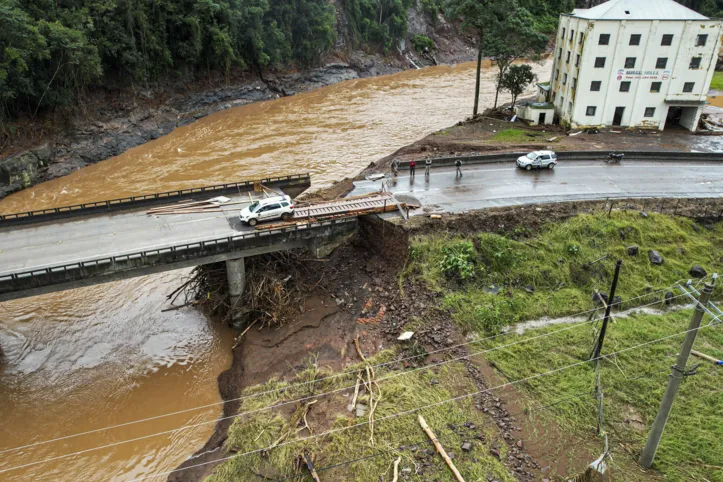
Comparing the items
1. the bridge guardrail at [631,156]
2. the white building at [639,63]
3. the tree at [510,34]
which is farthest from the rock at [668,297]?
the tree at [510,34]

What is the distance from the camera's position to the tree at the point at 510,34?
55.9 metres

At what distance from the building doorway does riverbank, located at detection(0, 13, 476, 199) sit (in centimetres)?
5075

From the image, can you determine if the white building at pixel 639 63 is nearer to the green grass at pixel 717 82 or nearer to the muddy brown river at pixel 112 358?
the muddy brown river at pixel 112 358

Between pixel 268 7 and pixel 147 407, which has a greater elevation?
pixel 268 7

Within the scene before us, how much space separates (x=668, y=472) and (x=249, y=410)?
17147 millimetres

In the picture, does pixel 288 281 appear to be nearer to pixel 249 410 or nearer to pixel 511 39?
pixel 249 410

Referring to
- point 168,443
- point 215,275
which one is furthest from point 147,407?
point 215,275

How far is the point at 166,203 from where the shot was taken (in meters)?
32.5

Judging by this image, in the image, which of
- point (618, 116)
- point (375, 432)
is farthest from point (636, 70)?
point (375, 432)

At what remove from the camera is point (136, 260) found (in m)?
25.8

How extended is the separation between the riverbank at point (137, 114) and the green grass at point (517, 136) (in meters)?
40.0

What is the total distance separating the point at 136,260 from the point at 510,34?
4739 cm

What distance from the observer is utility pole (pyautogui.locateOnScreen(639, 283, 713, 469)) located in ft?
53.9

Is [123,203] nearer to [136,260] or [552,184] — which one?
[136,260]
